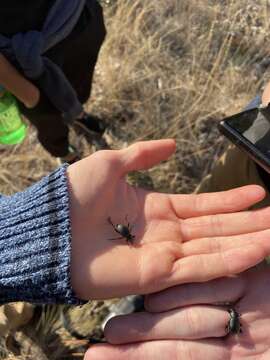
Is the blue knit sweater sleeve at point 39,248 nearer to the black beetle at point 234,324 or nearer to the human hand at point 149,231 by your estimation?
the human hand at point 149,231

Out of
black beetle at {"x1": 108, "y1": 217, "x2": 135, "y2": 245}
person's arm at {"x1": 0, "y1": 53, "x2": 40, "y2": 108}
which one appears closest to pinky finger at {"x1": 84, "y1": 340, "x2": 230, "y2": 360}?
black beetle at {"x1": 108, "y1": 217, "x2": 135, "y2": 245}

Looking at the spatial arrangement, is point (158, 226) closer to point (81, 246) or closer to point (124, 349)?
point (81, 246)

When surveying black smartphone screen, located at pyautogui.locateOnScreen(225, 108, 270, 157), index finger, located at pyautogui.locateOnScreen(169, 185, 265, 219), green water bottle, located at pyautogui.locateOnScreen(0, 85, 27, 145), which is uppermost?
black smartphone screen, located at pyautogui.locateOnScreen(225, 108, 270, 157)

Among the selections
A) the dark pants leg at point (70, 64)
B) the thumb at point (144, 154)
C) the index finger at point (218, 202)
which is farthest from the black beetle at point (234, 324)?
the dark pants leg at point (70, 64)

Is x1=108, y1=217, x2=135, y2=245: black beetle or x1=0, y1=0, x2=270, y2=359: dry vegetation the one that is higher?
x1=108, y1=217, x2=135, y2=245: black beetle

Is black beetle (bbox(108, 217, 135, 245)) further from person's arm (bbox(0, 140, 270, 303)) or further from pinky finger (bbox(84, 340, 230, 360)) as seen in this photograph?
pinky finger (bbox(84, 340, 230, 360))

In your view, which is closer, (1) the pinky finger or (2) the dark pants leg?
(1) the pinky finger

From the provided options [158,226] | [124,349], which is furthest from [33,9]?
[124,349]
